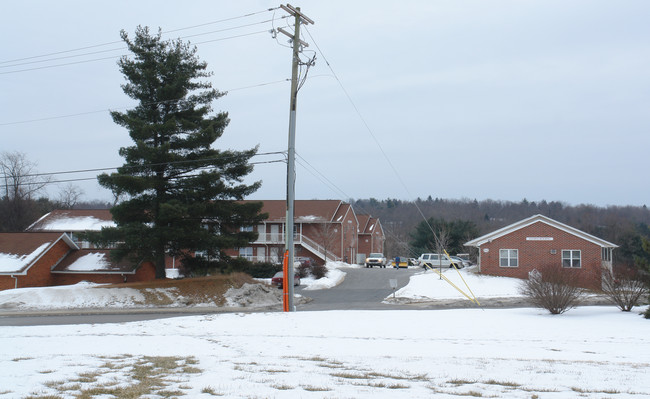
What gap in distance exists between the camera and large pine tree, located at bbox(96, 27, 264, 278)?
3062cm

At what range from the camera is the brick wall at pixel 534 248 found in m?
39.1

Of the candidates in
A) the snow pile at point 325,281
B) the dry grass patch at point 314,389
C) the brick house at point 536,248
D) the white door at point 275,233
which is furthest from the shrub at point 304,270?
the dry grass patch at point 314,389

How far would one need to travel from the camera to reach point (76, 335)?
1560 centimetres

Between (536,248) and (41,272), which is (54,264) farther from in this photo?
(536,248)

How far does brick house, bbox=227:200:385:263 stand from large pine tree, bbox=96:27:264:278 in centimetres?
2073

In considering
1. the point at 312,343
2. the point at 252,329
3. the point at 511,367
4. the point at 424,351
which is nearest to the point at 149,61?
the point at 252,329

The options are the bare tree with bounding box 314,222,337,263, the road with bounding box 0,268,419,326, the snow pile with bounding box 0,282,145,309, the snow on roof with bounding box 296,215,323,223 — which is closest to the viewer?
the road with bounding box 0,268,419,326

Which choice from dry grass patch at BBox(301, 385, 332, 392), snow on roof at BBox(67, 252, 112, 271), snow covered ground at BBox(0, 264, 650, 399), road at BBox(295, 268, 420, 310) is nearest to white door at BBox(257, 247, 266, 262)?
road at BBox(295, 268, 420, 310)

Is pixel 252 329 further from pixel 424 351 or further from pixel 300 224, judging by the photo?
pixel 300 224

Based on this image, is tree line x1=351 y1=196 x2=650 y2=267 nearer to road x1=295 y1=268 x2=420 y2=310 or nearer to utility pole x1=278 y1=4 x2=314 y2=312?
road x1=295 y1=268 x2=420 y2=310

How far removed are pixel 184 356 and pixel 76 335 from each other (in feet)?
18.8

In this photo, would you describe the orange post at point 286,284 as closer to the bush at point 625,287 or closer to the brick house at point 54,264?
the bush at point 625,287

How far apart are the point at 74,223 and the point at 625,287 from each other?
53103 mm

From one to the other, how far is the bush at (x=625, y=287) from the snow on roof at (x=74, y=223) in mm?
48599
